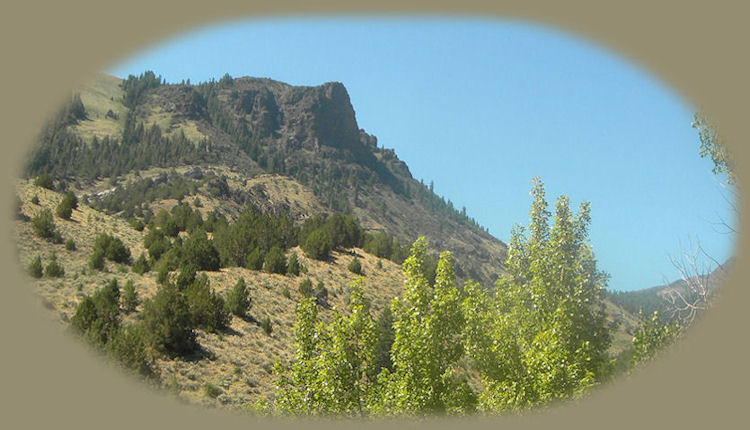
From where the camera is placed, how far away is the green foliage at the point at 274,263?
40.8 meters

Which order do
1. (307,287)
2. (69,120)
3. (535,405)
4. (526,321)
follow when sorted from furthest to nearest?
(69,120)
(307,287)
(526,321)
(535,405)

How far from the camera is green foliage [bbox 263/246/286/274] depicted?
134 feet

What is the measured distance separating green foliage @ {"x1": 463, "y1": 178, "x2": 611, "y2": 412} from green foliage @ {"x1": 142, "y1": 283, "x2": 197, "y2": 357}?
14480 mm

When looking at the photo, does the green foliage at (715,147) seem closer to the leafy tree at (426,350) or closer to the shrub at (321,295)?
the leafy tree at (426,350)

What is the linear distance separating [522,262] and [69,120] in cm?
16589

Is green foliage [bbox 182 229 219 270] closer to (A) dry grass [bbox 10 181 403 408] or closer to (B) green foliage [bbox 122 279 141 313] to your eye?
(A) dry grass [bbox 10 181 403 408]

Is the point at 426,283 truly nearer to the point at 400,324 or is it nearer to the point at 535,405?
the point at 400,324

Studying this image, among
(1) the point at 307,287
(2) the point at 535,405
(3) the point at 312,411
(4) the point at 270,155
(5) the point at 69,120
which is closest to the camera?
(2) the point at 535,405

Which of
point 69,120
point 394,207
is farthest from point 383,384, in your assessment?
point 394,207

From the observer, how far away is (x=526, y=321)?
12.5 metres

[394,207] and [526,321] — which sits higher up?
[394,207]

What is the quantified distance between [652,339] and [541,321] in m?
2.49

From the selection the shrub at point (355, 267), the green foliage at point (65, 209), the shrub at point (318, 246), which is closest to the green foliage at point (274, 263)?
the shrub at point (318, 246)

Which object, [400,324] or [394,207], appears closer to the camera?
[400,324]
